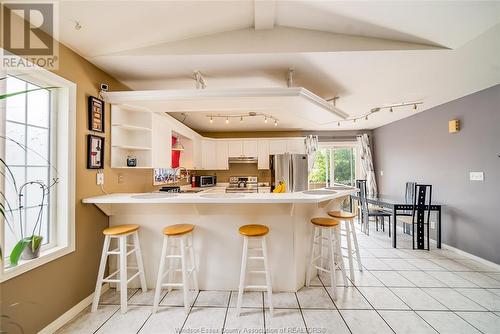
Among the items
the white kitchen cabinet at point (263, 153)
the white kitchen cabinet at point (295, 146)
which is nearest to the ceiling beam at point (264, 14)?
the white kitchen cabinet at point (263, 153)

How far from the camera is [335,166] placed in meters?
5.62

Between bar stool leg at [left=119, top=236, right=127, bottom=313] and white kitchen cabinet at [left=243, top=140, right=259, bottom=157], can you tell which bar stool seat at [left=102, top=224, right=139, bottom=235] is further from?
white kitchen cabinet at [left=243, top=140, right=259, bottom=157]

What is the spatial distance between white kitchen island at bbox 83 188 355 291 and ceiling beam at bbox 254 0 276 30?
1648mm

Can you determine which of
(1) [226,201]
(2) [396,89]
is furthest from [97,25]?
(2) [396,89]

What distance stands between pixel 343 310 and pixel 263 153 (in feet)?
12.4

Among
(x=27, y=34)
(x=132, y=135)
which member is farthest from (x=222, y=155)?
(x=27, y=34)

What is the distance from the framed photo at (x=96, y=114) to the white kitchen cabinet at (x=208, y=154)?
2860 millimetres

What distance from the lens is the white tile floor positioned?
1.69m

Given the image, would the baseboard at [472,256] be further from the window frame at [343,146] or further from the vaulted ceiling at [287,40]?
the window frame at [343,146]

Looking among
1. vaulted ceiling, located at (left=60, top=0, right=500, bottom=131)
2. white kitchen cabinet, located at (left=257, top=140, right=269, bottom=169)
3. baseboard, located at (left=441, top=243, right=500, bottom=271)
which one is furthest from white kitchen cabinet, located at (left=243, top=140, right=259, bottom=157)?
baseboard, located at (left=441, top=243, right=500, bottom=271)

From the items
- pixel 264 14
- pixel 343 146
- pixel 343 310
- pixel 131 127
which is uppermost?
pixel 264 14

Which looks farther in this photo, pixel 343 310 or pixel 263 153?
pixel 263 153

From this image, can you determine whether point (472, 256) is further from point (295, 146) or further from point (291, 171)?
point (295, 146)

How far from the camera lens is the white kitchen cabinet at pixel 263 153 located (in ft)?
17.2
